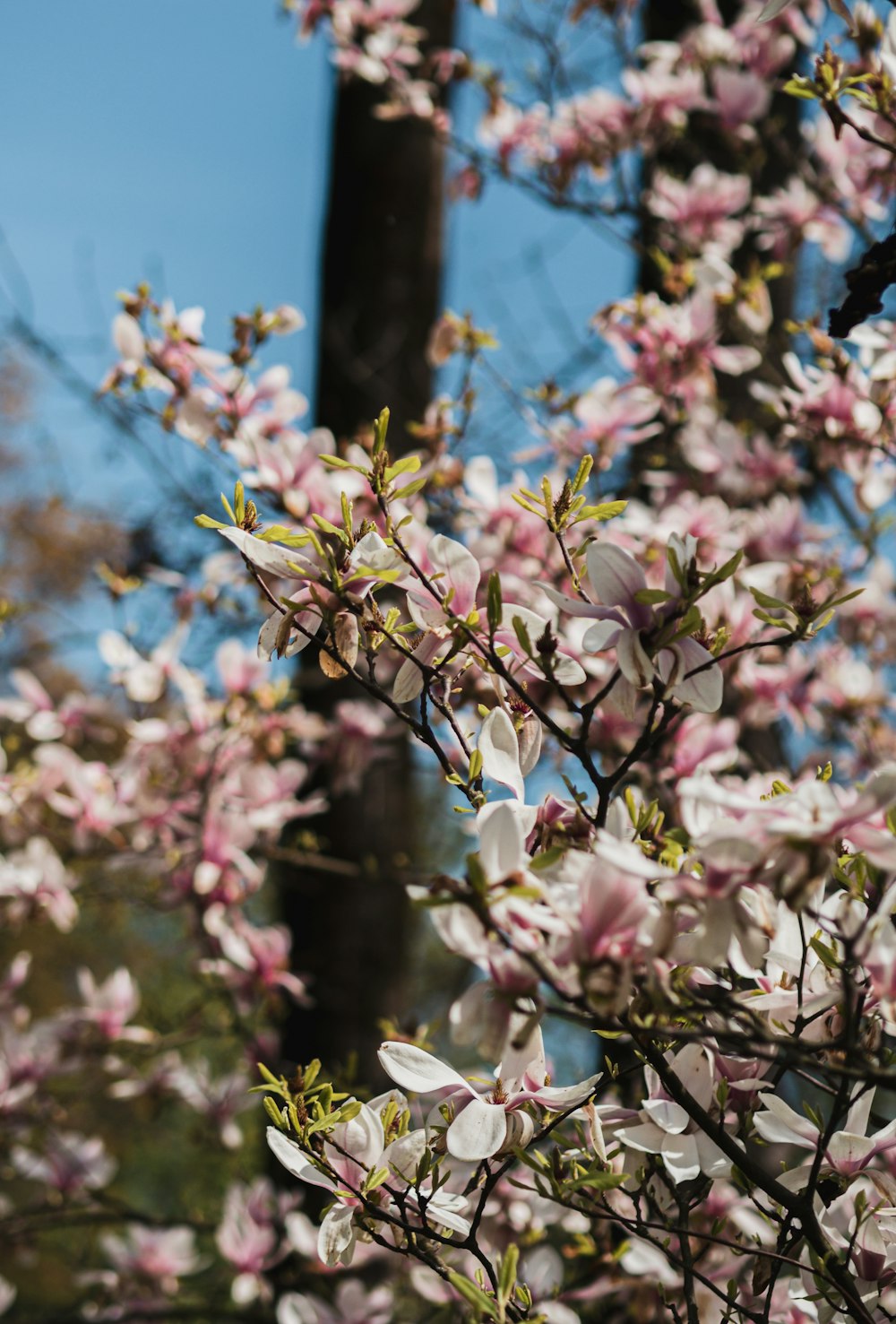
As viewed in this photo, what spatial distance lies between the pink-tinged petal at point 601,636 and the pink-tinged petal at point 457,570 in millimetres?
103

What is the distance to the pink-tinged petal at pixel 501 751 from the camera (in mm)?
736

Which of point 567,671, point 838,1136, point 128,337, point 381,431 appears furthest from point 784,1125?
point 128,337

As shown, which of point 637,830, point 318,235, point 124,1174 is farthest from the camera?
point 124,1174

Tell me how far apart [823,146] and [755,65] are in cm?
39

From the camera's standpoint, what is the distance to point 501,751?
0.75 meters

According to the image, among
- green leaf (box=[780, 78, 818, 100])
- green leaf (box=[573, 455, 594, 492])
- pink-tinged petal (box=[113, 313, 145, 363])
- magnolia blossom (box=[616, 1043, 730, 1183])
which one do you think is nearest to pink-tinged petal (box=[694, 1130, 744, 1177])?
magnolia blossom (box=[616, 1043, 730, 1183])

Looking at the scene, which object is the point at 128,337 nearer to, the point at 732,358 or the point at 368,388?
the point at 732,358

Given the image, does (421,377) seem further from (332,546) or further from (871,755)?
(332,546)

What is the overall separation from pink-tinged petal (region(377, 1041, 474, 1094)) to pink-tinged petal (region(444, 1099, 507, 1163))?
27 mm

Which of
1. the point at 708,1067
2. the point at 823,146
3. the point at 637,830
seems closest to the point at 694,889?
the point at 637,830

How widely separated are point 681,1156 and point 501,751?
0.33 m

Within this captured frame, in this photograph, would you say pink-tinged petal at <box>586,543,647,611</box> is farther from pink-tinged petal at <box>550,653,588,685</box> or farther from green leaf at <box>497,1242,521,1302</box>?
green leaf at <box>497,1242,521,1302</box>

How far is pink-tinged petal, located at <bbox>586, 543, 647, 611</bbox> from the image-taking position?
71cm

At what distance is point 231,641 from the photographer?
6.21 feet
